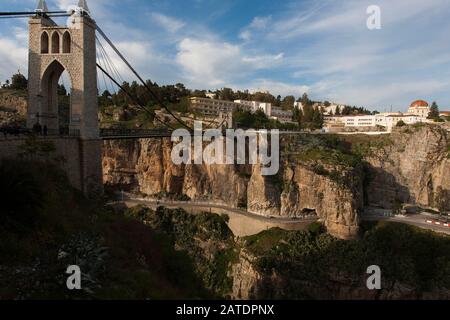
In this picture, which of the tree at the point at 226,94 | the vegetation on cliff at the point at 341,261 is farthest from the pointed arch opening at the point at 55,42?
the tree at the point at 226,94

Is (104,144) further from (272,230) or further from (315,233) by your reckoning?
(315,233)

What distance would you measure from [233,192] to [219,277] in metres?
7.66

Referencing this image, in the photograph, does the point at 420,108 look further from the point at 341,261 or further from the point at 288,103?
the point at 341,261

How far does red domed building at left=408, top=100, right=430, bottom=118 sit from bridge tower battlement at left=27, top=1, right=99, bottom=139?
2251 inches

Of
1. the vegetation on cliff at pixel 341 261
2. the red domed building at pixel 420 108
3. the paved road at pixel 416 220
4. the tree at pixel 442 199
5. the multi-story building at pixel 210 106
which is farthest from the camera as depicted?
the red domed building at pixel 420 108

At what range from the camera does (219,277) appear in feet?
72.8

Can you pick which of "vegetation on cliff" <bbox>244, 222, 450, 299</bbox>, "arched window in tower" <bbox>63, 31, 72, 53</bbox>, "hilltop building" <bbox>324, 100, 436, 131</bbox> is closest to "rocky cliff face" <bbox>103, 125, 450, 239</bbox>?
"vegetation on cliff" <bbox>244, 222, 450, 299</bbox>

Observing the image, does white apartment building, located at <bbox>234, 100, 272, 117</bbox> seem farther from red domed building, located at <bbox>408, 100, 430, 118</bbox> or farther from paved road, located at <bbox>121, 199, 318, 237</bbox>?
paved road, located at <bbox>121, 199, 318, 237</bbox>

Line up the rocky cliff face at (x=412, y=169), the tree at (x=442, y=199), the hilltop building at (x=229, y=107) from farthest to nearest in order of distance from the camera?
the hilltop building at (x=229, y=107) < the rocky cliff face at (x=412, y=169) < the tree at (x=442, y=199)

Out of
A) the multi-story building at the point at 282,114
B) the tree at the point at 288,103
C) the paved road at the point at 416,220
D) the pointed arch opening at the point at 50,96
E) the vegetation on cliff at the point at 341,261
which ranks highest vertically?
the tree at the point at 288,103

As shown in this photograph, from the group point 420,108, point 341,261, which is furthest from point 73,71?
point 420,108

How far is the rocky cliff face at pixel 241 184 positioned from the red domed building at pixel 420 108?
37390 mm

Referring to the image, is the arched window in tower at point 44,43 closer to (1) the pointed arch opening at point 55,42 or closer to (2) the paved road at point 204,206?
(1) the pointed arch opening at point 55,42

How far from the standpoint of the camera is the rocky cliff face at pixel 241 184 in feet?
82.6
